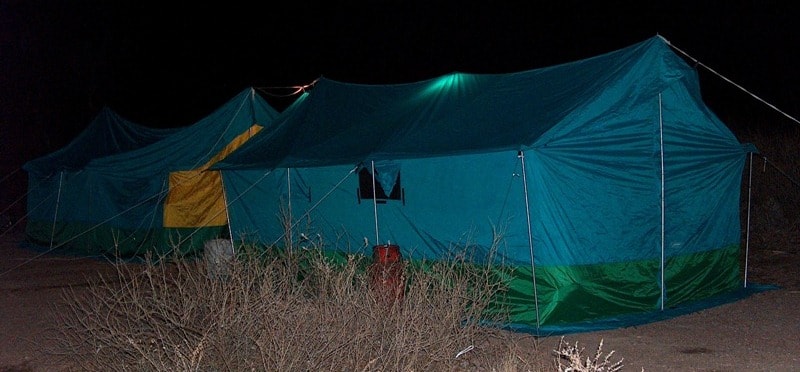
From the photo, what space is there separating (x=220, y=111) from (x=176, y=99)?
25.2 m

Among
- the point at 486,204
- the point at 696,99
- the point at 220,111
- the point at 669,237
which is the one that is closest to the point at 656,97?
the point at 696,99

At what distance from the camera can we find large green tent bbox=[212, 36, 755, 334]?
26.6 ft

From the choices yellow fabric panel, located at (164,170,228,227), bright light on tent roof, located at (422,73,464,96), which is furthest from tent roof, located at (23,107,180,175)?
bright light on tent roof, located at (422,73,464,96)

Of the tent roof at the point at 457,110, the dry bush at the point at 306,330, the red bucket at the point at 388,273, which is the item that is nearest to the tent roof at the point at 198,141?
the tent roof at the point at 457,110

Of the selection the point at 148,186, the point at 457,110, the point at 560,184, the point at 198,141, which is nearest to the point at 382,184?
the point at 457,110

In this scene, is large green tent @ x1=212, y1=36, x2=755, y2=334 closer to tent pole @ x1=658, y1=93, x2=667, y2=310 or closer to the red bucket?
tent pole @ x1=658, y1=93, x2=667, y2=310

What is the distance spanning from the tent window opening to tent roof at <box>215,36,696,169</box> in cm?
15

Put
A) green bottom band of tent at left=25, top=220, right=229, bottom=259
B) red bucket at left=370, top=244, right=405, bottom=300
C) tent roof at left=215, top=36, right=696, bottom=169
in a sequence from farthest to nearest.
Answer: green bottom band of tent at left=25, top=220, right=229, bottom=259, tent roof at left=215, top=36, right=696, bottom=169, red bucket at left=370, top=244, right=405, bottom=300

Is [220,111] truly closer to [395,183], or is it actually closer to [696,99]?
[395,183]

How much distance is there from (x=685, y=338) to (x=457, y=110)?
12.4 ft

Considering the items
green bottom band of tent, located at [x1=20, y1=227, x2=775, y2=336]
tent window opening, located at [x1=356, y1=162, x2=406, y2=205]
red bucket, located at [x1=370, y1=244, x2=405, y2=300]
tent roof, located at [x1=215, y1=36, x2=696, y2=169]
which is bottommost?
green bottom band of tent, located at [x1=20, y1=227, x2=775, y2=336]

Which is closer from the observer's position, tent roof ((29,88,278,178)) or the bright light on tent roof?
the bright light on tent roof

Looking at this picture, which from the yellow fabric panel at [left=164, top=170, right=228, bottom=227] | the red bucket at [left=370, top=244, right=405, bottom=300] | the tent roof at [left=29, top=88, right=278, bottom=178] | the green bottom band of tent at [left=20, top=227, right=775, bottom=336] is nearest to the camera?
the red bucket at [left=370, top=244, right=405, bottom=300]

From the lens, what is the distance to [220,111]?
14.8 m
